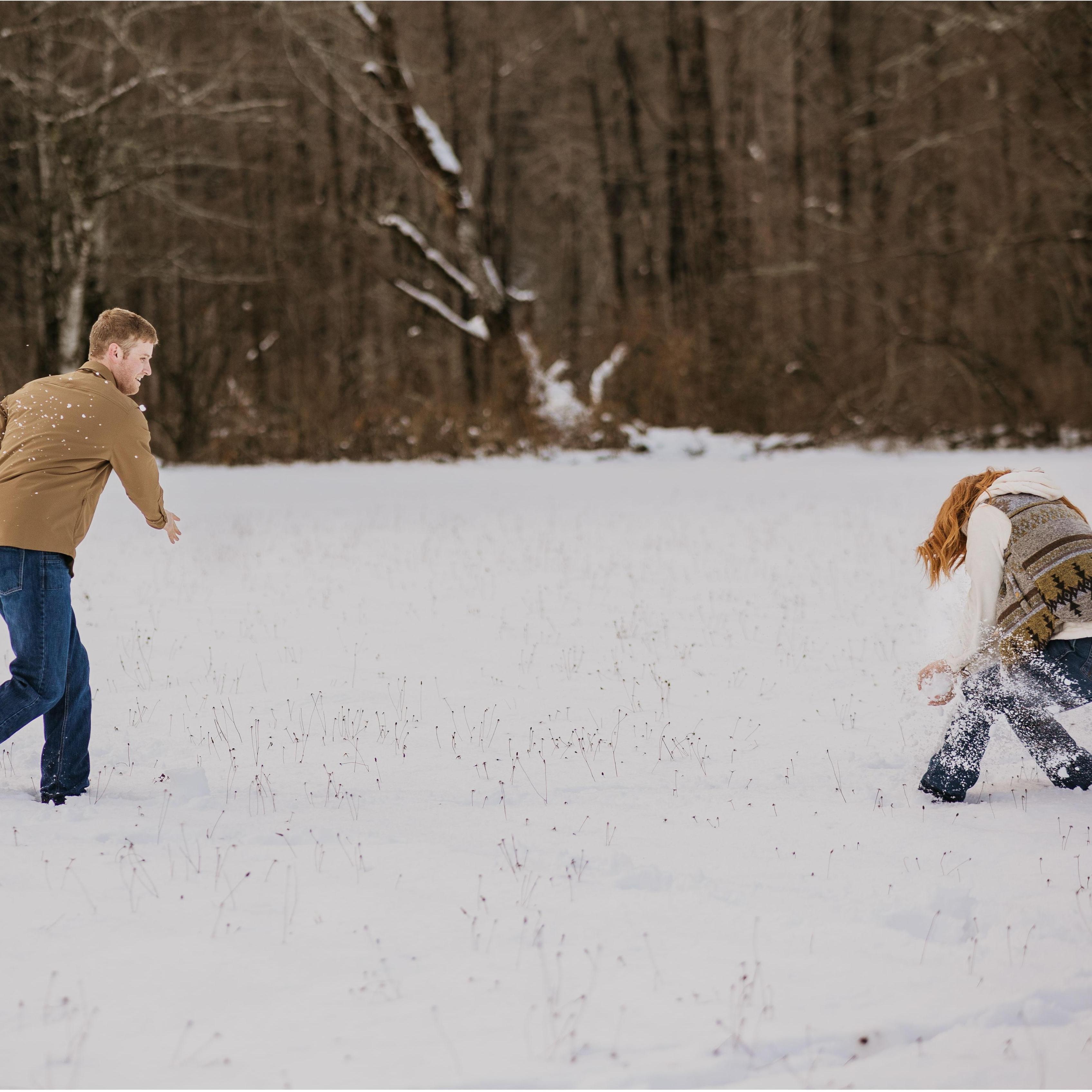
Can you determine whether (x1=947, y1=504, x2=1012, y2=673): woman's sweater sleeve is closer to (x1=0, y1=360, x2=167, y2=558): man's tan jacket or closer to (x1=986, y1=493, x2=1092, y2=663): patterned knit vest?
(x1=986, y1=493, x2=1092, y2=663): patterned knit vest

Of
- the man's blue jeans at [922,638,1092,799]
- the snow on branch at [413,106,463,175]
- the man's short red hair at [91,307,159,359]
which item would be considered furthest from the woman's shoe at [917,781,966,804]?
the snow on branch at [413,106,463,175]

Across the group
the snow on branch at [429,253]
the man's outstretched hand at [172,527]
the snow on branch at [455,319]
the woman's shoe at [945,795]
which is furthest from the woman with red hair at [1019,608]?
the snow on branch at [429,253]

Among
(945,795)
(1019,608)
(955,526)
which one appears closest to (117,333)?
(955,526)

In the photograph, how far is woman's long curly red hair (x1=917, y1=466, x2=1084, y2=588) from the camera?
15.1ft

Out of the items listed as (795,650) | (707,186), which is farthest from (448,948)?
(707,186)

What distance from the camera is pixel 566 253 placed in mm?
38062

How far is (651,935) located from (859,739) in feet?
8.07

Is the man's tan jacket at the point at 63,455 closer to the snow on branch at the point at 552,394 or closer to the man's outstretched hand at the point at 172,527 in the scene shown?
the man's outstretched hand at the point at 172,527

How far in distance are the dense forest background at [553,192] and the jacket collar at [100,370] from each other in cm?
1396

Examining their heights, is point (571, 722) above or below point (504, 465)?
below

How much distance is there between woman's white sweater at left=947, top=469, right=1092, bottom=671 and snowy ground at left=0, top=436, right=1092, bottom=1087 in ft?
2.53

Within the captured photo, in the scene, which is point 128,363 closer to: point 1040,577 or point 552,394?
point 1040,577

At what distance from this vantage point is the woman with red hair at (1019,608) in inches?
173

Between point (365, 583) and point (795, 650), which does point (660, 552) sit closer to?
point (365, 583)
